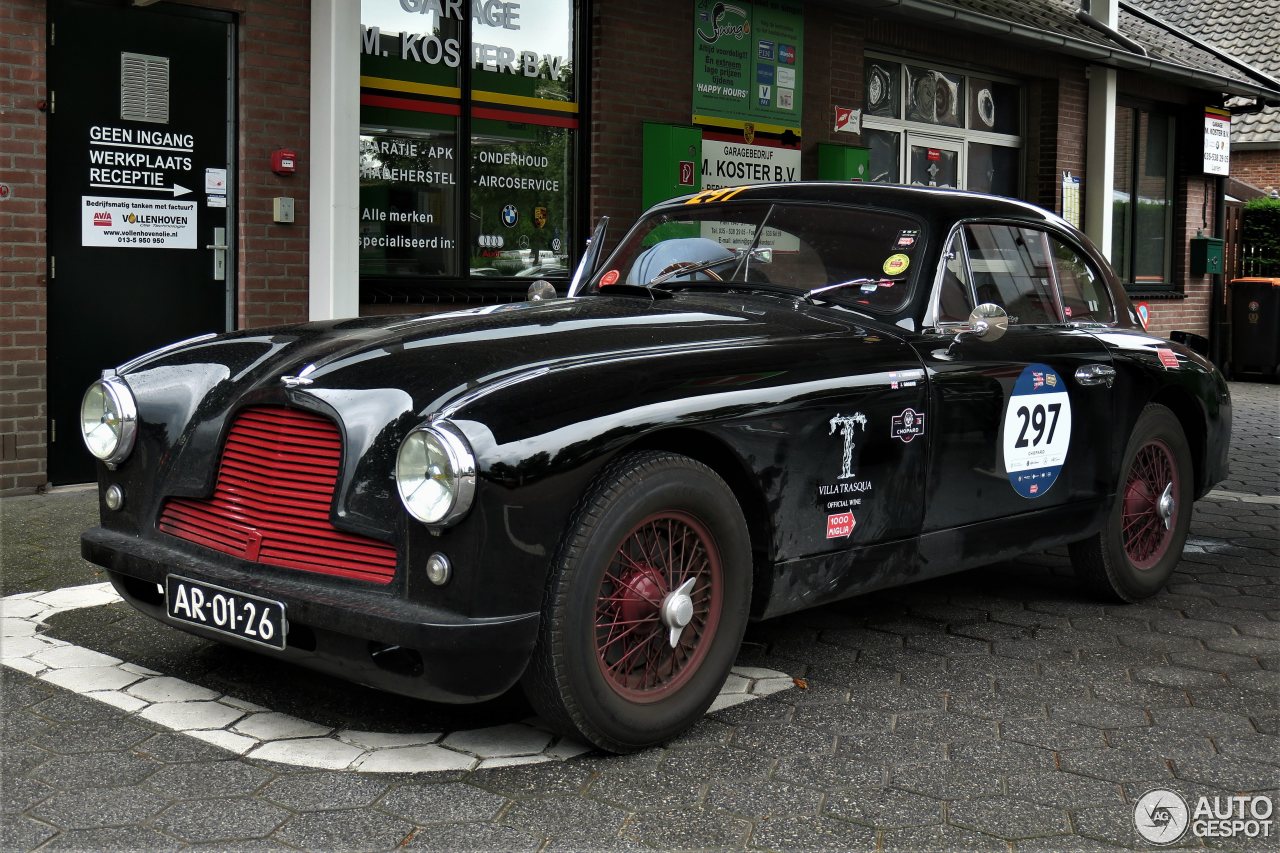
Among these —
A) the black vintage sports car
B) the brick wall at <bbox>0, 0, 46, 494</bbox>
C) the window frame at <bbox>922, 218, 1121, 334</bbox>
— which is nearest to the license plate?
the black vintage sports car

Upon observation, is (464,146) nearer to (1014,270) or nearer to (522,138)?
(522,138)

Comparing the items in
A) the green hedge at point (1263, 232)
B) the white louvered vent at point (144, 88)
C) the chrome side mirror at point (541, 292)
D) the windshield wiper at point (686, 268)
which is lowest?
the chrome side mirror at point (541, 292)

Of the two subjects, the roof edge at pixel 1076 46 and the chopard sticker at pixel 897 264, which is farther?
the roof edge at pixel 1076 46

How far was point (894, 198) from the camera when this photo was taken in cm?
473

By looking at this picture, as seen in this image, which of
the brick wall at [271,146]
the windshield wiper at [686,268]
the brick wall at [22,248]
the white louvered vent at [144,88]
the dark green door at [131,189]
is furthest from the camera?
the brick wall at [271,146]

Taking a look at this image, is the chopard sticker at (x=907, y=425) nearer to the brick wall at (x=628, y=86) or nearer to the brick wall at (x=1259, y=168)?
the brick wall at (x=628, y=86)

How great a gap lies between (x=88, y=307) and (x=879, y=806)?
227 inches

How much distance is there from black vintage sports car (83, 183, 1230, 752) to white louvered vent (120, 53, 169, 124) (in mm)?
3630

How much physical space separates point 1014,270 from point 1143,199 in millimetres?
12779

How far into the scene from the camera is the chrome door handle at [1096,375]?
4910mm

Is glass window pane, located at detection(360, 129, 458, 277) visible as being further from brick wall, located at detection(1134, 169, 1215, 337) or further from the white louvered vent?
brick wall, located at detection(1134, 169, 1215, 337)

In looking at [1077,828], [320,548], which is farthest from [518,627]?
[1077,828]

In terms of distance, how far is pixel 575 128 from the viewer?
9.94 meters

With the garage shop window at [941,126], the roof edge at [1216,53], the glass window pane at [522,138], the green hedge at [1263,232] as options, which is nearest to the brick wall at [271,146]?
the glass window pane at [522,138]
